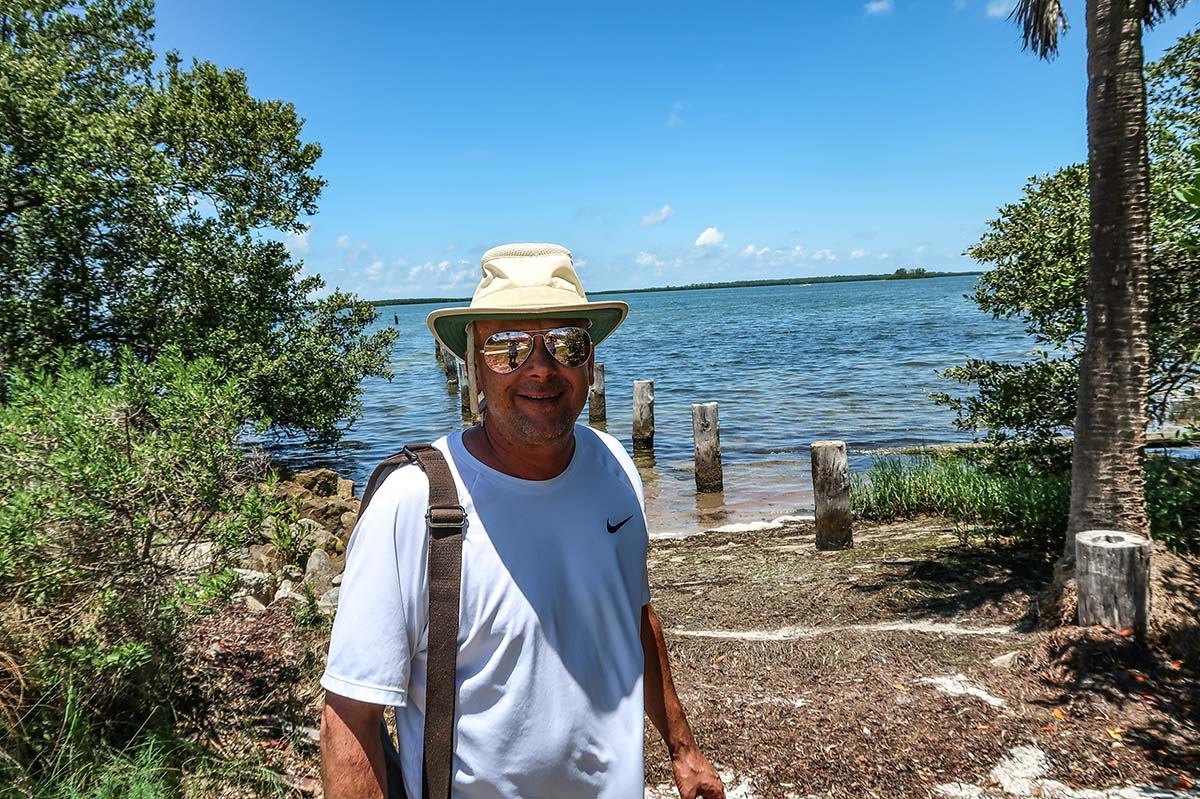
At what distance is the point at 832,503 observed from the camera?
8.75 metres

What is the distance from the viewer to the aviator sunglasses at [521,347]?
2.11 metres

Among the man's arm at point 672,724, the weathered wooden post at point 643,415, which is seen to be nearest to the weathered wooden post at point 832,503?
the man's arm at point 672,724

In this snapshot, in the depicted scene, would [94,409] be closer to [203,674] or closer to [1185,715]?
[203,674]

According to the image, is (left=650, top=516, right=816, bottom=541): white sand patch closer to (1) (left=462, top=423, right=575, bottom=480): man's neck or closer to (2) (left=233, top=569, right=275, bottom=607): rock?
(2) (left=233, top=569, right=275, bottom=607): rock

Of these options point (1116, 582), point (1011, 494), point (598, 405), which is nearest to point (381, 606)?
point (1116, 582)

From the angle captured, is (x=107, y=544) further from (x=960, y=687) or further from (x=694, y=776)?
(x=960, y=687)

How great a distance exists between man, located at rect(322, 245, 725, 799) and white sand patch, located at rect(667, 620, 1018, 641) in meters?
3.73

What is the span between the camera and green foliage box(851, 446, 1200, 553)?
6.44 meters

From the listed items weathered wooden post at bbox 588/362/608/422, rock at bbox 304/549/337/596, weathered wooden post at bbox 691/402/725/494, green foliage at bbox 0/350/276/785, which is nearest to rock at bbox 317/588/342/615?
rock at bbox 304/549/337/596

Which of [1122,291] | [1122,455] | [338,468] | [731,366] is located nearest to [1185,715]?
[1122,455]

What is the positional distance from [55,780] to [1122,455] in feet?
20.5

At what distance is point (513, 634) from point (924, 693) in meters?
3.73

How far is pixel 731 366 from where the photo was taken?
35.1m

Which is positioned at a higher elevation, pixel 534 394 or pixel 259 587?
pixel 534 394
